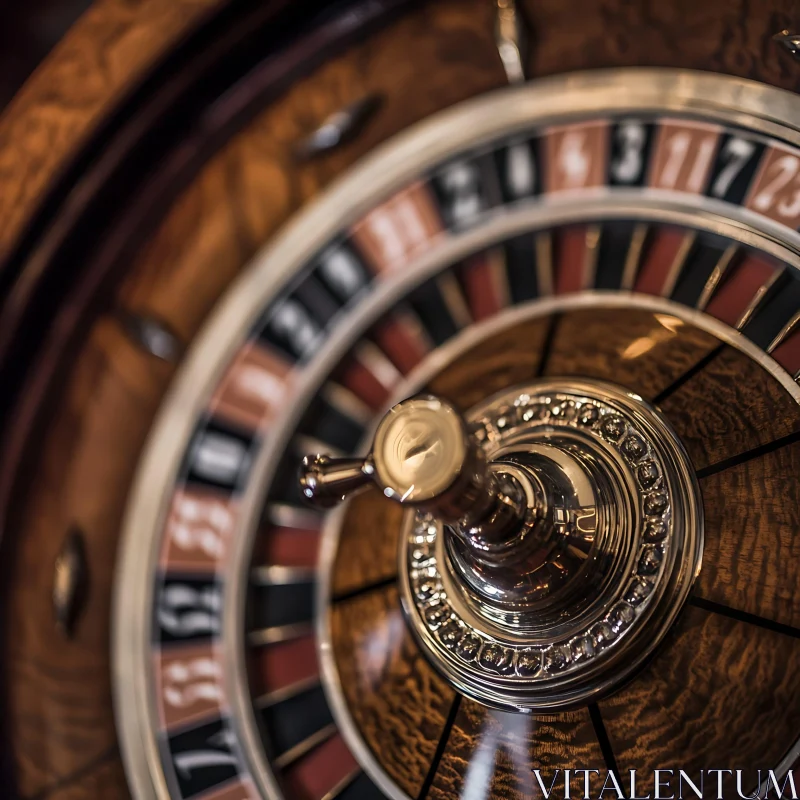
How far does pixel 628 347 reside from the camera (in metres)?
1.01

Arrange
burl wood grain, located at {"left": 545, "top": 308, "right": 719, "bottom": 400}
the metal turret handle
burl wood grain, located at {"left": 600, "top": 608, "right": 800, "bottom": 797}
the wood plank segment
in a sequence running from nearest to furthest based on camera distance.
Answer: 1. the metal turret handle
2. burl wood grain, located at {"left": 600, "top": 608, "right": 800, "bottom": 797}
3. burl wood grain, located at {"left": 545, "top": 308, "right": 719, "bottom": 400}
4. the wood plank segment

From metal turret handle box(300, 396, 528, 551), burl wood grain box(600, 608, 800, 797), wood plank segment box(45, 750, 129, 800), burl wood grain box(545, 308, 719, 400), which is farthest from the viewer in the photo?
wood plank segment box(45, 750, 129, 800)

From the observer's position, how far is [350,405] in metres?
1.23

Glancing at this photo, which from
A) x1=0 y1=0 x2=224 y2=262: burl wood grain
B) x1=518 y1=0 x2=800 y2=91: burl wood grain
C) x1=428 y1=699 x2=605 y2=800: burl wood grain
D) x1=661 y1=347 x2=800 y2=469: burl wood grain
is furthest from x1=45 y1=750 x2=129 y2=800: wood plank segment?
x1=518 y1=0 x2=800 y2=91: burl wood grain

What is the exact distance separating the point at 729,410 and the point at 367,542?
0.45 metres

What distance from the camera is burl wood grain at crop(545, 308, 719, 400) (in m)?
0.97

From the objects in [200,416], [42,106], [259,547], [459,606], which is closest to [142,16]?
[42,106]

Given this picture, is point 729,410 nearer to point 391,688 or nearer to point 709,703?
point 709,703

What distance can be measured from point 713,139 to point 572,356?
1.00ft

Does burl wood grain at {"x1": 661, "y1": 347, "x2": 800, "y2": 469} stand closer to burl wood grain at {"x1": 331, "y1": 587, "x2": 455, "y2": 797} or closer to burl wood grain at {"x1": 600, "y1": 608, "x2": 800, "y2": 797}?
burl wood grain at {"x1": 600, "y1": 608, "x2": 800, "y2": 797}

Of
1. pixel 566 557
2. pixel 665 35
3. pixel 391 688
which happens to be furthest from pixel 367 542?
pixel 665 35

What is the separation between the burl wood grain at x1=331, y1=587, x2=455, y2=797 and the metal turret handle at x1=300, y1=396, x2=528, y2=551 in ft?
0.81

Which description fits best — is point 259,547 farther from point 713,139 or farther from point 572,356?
point 713,139

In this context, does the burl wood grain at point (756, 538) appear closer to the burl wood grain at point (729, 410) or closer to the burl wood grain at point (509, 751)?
the burl wood grain at point (729, 410)
